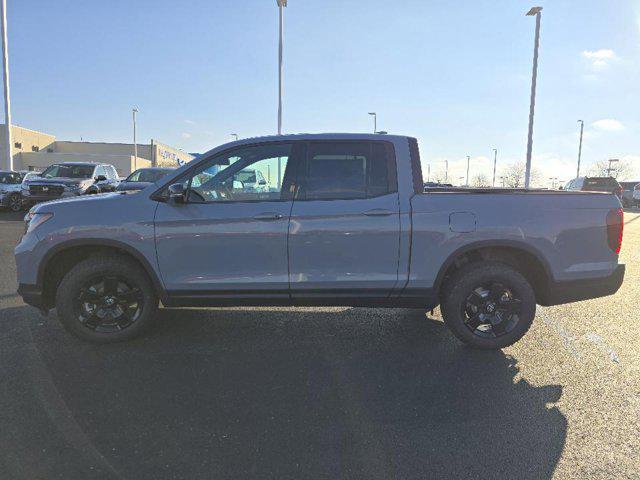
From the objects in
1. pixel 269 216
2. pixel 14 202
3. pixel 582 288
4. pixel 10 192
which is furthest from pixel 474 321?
pixel 14 202

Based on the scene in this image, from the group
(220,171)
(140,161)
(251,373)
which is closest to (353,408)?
(251,373)

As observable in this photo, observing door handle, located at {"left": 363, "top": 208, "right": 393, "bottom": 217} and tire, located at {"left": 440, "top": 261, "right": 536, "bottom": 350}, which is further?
tire, located at {"left": 440, "top": 261, "right": 536, "bottom": 350}

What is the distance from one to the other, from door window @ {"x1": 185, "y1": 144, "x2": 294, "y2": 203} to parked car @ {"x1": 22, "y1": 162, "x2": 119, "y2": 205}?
12096 mm

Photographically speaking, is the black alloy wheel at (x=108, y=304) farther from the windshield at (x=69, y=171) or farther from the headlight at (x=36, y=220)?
the windshield at (x=69, y=171)

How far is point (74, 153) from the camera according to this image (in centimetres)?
5675

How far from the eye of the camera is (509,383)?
351 cm

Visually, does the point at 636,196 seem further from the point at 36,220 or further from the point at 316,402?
the point at 36,220

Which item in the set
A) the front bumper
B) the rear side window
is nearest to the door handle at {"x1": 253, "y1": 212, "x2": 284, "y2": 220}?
the rear side window

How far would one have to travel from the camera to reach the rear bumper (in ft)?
13.2

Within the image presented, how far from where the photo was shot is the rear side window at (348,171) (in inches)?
156

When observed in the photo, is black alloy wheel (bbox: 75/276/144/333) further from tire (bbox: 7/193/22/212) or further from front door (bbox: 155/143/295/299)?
tire (bbox: 7/193/22/212)

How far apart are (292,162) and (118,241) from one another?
1658 millimetres

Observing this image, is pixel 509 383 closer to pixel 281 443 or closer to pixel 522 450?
pixel 522 450

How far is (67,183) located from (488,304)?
14.3 metres
